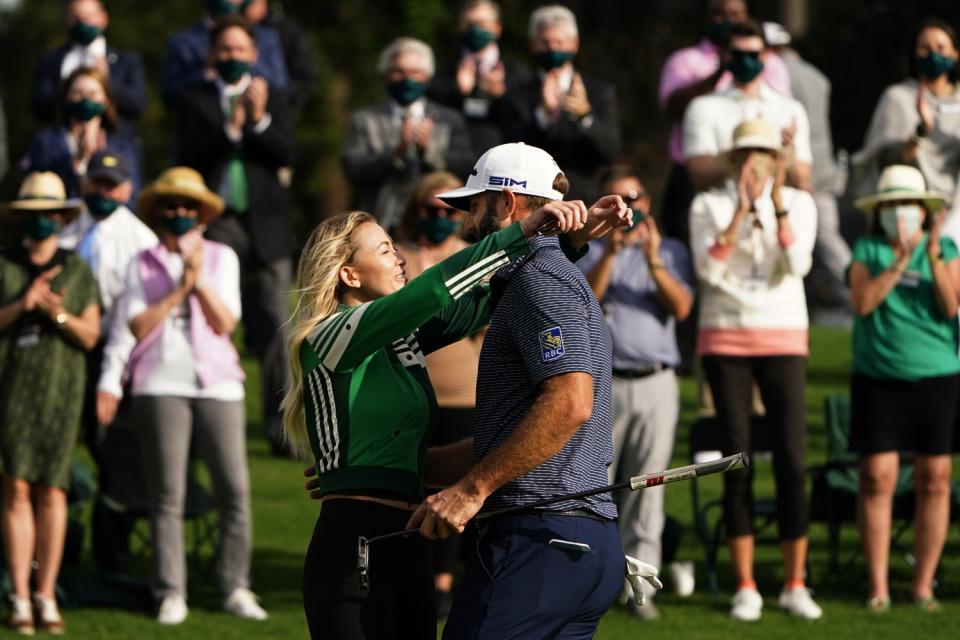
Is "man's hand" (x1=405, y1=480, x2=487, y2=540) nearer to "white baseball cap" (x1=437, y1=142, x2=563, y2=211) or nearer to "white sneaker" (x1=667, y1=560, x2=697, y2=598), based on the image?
"white baseball cap" (x1=437, y1=142, x2=563, y2=211)

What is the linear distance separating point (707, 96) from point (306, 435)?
5.84m

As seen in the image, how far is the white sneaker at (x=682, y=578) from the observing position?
10734 millimetres

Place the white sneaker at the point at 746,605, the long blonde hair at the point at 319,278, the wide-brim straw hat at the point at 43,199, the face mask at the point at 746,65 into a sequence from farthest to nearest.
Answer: the face mask at the point at 746,65, the wide-brim straw hat at the point at 43,199, the white sneaker at the point at 746,605, the long blonde hair at the point at 319,278

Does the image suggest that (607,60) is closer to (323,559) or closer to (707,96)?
(707,96)

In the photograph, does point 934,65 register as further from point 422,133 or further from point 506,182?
point 506,182

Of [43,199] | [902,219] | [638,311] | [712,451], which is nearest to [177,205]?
[43,199]

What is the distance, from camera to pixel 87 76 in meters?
12.2

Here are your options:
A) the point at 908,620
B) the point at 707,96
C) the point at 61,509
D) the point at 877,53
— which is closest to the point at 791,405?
the point at 908,620

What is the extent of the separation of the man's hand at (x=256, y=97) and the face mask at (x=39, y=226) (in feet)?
7.61

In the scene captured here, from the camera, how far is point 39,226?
10.3 metres

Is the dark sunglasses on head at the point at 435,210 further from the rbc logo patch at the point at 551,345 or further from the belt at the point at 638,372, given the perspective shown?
the rbc logo patch at the point at 551,345

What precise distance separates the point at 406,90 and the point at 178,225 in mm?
2532

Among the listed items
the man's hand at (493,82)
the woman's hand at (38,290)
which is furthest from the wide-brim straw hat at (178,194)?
the man's hand at (493,82)

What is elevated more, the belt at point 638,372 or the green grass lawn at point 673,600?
the belt at point 638,372
